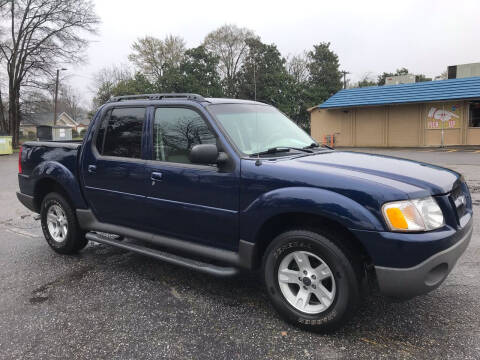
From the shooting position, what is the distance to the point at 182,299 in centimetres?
371

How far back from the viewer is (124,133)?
4.32m

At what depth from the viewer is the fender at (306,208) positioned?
273 cm

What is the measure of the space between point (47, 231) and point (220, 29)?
170 ft

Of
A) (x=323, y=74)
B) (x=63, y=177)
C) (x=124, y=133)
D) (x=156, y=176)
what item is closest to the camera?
(x=156, y=176)

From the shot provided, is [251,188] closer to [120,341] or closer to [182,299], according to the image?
[182,299]

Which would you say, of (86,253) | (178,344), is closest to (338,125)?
(86,253)

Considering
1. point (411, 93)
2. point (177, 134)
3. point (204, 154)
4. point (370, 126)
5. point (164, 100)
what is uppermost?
point (411, 93)

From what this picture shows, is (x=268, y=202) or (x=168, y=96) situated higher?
(x=168, y=96)

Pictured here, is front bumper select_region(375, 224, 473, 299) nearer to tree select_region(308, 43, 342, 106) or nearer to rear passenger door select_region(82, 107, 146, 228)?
rear passenger door select_region(82, 107, 146, 228)

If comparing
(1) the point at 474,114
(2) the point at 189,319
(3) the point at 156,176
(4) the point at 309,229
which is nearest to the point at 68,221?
(3) the point at 156,176

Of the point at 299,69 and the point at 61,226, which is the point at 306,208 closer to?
the point at 61,226

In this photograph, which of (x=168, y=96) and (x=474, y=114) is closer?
(x=168, y=96)

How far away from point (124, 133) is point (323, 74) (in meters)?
48.5

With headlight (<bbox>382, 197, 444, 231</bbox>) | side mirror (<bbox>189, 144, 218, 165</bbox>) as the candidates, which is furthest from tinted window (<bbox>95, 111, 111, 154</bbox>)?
headlight (<bbox>382, 197, 444, 231</bbox>)
